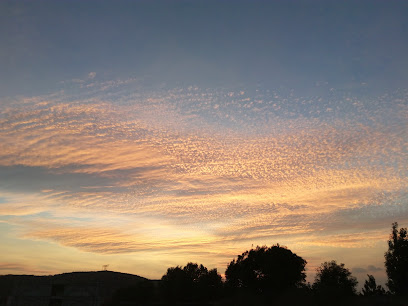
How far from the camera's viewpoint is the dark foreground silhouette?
64250 mm

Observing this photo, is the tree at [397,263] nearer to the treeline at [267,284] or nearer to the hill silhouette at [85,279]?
the treeline at [267,284]

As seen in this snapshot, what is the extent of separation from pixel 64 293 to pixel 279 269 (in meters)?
46.8

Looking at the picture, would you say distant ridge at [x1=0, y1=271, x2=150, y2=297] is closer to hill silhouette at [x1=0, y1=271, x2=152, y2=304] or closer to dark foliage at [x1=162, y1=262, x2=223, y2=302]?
hill silhouette at [x1=0, y1=271, x2=152, y2=304]

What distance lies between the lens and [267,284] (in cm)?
8244

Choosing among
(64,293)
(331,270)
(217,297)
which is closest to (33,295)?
(64,293)

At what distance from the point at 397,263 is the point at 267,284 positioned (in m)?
28.1

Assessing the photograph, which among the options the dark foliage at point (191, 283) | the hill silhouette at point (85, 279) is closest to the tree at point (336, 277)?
the dark foliage at point (191, 283)

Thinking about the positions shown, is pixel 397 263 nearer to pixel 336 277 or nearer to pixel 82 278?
pixel 336 277

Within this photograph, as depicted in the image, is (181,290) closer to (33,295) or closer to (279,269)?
(279,269)

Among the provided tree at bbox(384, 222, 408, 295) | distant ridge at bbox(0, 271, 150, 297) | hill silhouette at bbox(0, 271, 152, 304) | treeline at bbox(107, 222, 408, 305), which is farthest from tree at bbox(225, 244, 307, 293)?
distant ridge at bbox(0, 271, 150, 297)

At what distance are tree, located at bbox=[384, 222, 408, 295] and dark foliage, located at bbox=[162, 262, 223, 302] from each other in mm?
42013

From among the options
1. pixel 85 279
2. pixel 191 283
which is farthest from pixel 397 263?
pixel 85 279

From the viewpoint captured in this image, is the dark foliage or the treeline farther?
the dark foliage

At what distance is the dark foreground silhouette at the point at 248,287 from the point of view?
6425cm
